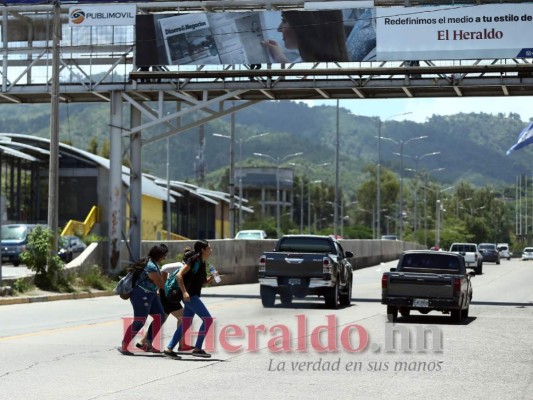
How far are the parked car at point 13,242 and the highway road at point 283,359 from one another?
21.4 metres

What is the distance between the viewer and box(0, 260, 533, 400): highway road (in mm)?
12492

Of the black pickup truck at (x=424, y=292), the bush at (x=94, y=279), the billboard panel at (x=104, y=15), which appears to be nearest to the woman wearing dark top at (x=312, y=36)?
the billboard panel at (x=104, y=15)

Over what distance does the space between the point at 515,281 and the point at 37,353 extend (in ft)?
123

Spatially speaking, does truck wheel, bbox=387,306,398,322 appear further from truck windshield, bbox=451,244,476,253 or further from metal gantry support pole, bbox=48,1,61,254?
truck windshield, bbox=451,244,476,253

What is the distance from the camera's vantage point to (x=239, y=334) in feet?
66.3

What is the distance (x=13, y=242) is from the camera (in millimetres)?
49094

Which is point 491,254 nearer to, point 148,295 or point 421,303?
point 421,303

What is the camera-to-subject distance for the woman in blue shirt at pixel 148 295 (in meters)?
15.8

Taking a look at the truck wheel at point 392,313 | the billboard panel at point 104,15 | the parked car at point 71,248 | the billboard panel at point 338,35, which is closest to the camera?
the truck wheel at point 392,313

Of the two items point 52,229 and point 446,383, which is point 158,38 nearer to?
point 52,229

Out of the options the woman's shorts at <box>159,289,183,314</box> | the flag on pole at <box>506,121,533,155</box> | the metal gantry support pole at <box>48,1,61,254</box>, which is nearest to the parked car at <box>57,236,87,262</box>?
the metal gantry support pole at <box>48,1,61,254</box>

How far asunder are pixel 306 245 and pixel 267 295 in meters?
2.23

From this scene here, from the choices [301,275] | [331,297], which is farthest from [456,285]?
A: [301,275]

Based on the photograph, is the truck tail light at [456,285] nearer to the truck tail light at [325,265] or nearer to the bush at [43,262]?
the truck tail light at [325,265]
